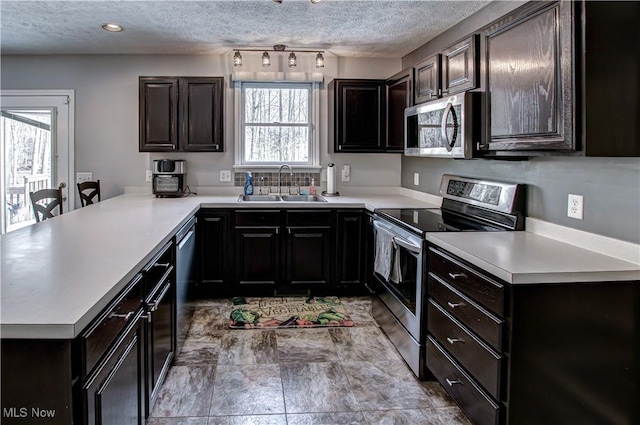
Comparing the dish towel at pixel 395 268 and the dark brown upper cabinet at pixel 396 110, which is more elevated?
the dark brown upper cabinet at pixel 396 110

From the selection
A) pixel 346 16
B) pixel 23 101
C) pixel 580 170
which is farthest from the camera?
pixel 23 101

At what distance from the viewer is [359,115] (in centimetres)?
470

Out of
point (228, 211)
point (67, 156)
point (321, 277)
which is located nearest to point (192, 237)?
point (228, 211)

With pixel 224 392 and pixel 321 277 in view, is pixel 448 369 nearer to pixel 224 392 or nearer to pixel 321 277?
pixel 224 392

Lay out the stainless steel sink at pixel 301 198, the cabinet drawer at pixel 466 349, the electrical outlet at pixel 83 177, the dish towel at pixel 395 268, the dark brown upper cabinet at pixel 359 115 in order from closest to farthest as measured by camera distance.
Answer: the cabinet drawer at pixel 466 349, the dish towel at pixel 395 268, the dark brown upper cabinet at pixel 359 115, the stainless steel sink at pixel 301 198, the electrical outlet at pixel 83 177

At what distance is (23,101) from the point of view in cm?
484

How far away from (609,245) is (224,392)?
6.57 feet

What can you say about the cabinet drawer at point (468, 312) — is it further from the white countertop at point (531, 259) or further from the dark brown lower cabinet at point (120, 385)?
the dark brown lower cabinet at point (120, 385)

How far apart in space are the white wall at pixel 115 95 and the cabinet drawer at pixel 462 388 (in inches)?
116

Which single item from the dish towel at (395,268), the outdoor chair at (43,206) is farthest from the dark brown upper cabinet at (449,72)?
Answer: the outdoor chair at (43,206)

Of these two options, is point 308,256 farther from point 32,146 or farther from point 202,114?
point 32,146

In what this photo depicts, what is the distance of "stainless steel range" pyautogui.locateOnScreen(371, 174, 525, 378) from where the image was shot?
9.39 ft

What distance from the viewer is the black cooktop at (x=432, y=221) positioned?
292 cm

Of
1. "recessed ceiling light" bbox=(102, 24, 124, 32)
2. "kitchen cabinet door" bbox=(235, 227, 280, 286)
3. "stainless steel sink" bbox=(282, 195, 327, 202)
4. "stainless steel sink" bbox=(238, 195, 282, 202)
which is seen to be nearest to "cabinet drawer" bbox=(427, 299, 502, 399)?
"kitchen cabinet door" bbox=(235, 227, 280, 286)
